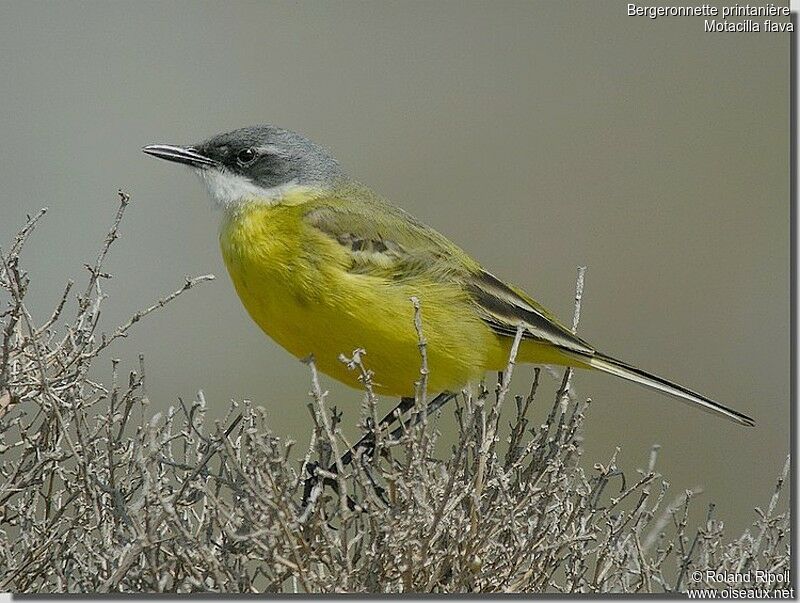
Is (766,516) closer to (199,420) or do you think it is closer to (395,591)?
(395,591)

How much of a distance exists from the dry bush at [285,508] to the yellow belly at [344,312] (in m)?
0.68

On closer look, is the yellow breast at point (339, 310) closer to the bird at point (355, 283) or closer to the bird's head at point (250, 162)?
the bird at point (355, 283)

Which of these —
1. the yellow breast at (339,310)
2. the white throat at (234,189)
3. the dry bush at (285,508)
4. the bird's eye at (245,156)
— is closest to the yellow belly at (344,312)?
the yellow breast at (339,310)

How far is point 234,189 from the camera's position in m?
5.15

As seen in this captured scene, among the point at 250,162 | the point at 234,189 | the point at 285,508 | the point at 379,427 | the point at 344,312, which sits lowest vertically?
the point at 285,508

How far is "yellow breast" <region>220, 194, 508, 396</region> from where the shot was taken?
455cm

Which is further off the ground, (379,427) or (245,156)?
(245,156)

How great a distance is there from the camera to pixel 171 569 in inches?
140

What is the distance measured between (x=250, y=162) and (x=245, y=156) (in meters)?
0.04

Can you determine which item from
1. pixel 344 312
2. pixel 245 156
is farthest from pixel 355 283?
pixel 245 156

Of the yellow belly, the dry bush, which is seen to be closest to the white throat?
the yellow belly

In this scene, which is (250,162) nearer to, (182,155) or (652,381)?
(182,155)

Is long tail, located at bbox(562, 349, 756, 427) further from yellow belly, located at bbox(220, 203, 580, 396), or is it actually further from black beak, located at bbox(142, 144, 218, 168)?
black beak, located at bbox(142, 144, 218, 168)

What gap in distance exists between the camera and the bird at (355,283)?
4574 mm
